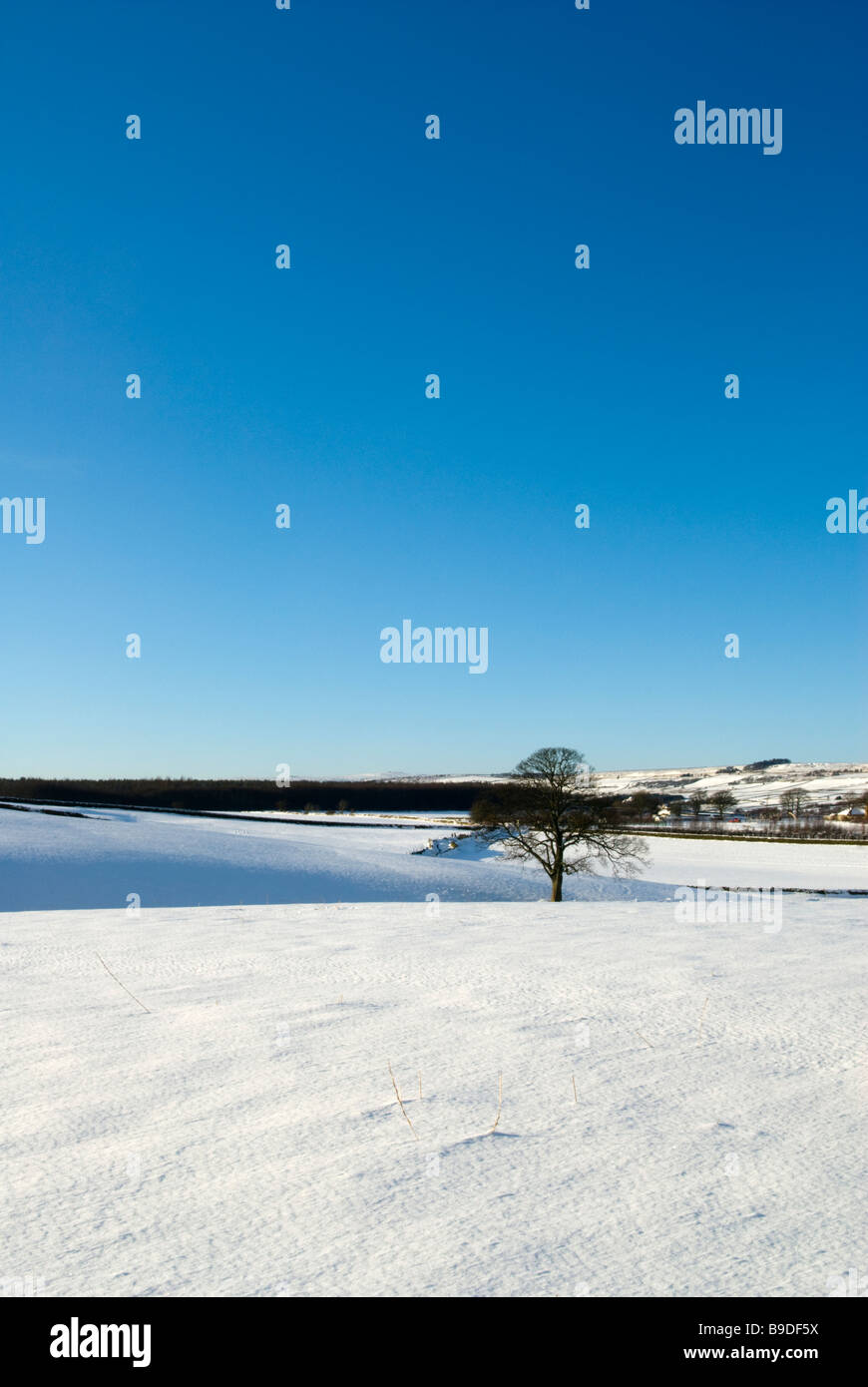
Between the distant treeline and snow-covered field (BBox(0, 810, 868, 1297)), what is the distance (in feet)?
249

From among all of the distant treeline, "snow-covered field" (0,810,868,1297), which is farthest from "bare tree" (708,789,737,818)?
"snow-covered field" (0,810,868,1297)

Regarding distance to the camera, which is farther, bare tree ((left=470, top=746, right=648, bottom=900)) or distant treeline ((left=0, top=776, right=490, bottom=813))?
distant treeline ((left=0, top=776, right=490, bottom=813))

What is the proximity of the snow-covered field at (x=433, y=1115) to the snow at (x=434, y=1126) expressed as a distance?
11 millimetres

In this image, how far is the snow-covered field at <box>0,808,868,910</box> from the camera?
102 feet

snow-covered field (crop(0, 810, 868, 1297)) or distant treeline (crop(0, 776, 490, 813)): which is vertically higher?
snow-covered field (crop(0, 810, 868, 1297))

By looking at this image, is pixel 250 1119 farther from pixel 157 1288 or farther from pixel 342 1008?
pixel 342 1008

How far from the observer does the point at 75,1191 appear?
259 cm

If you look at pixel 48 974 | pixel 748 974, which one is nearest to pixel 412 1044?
pixel 748 974

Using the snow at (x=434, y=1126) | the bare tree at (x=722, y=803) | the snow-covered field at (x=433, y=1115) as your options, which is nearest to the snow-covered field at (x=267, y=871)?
the snow-covered field at (x=433, y=1115)

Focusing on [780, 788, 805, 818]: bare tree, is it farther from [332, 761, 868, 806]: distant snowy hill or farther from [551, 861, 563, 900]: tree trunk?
[551, 861, 563, 900]: tree trunk

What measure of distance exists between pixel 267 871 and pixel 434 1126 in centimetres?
3461

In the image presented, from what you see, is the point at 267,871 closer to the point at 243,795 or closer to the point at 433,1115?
the point at 433,1115

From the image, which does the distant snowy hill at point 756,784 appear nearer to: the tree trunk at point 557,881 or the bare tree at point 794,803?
the bare tree at point 794,803
